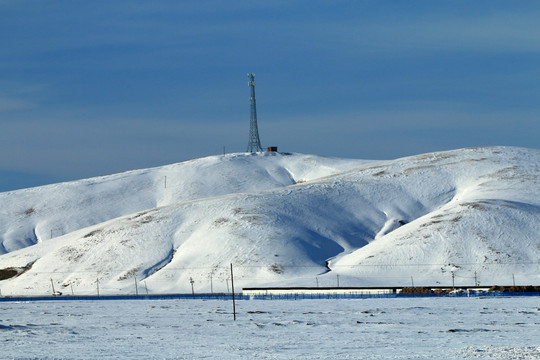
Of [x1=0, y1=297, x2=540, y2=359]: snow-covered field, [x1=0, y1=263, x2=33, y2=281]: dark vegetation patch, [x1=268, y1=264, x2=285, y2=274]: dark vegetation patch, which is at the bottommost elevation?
[x1=0, y1=297, x2=540, y2=359]: snow-covered field

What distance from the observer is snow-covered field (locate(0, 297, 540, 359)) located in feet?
138

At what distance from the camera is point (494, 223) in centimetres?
11100

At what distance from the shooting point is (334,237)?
119750 mm

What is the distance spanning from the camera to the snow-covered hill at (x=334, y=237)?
4018 inches

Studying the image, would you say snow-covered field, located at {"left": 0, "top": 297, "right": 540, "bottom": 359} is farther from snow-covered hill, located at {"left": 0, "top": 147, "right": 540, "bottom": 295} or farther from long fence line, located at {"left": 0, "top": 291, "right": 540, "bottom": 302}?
snow-covered hill, located at {"left": 0, "top": 147, "right": 540, "bottom": 295}

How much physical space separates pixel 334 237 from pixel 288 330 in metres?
68.5

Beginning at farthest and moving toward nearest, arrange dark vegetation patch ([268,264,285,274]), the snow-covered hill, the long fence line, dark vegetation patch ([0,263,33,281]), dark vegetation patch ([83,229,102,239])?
dark vegetation patch ([83,229,102,239]) < dark vegetation patch ([0,263,33,281]) < dark vegetation patch ([268,264,285,274]) < the snow-covered hill < the long fence line

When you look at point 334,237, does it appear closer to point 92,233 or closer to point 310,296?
point 92,233

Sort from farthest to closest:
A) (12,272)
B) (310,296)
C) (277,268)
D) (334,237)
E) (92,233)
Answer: (92,233), (12,272), (334,237), (277,268), (310,296)

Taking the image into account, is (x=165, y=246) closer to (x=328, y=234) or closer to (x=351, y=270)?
(x=328, y=234)

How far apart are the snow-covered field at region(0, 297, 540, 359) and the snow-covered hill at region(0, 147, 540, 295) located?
2742 cm

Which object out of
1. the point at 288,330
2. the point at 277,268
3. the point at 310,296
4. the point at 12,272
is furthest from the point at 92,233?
the point at 288,330

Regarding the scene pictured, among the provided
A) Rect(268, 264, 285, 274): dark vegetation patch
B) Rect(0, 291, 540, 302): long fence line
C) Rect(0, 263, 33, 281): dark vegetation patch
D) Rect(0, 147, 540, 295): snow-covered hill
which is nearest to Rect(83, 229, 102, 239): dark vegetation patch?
Rect(0, 147, 540, 295): snow-covered hill

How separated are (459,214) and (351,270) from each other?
69.0 feet
